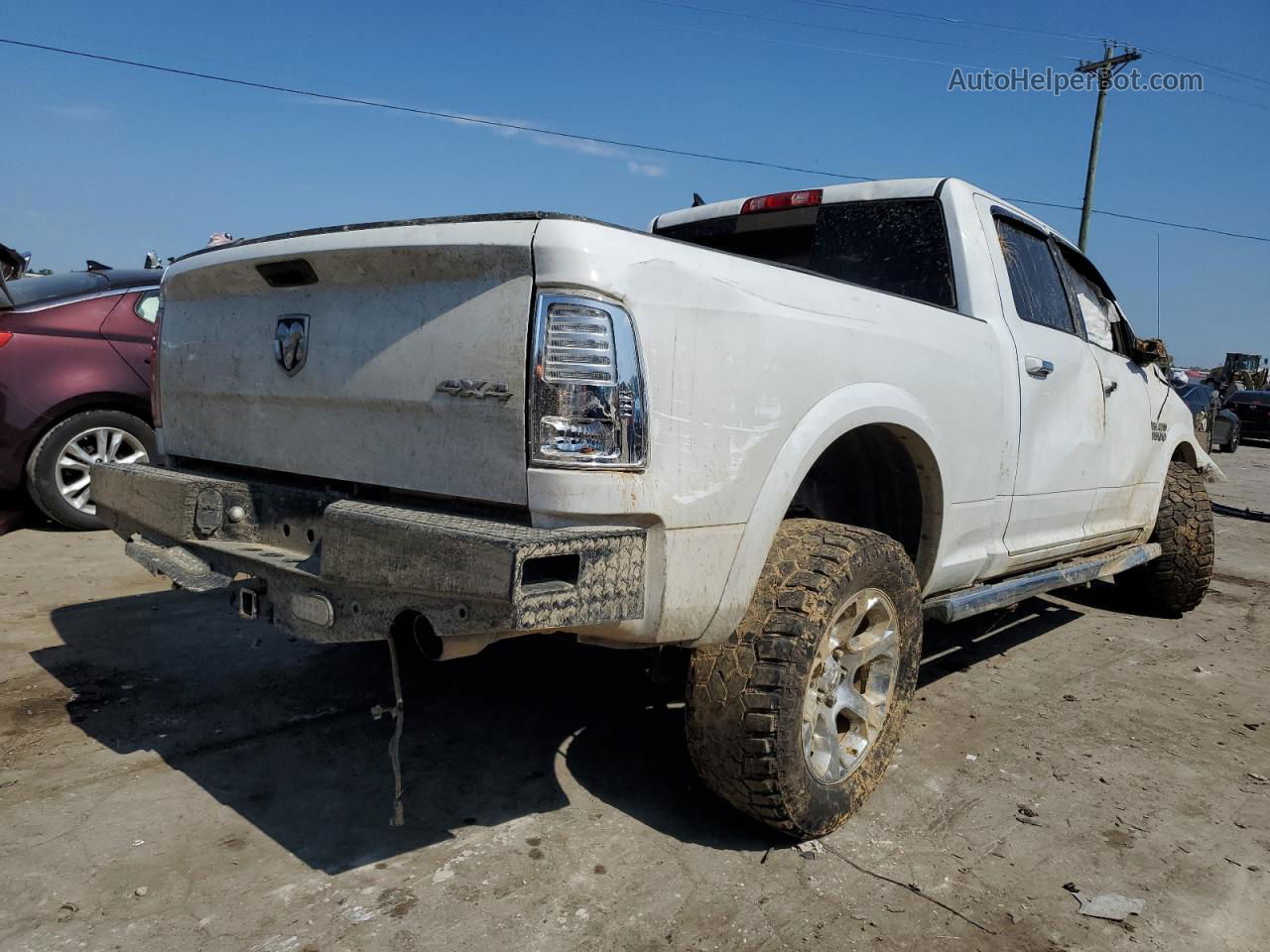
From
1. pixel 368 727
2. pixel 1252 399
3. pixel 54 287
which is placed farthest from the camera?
pixel 1252 399

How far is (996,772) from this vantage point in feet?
10.4

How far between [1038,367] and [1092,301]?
1305 mm

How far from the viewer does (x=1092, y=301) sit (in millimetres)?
4621

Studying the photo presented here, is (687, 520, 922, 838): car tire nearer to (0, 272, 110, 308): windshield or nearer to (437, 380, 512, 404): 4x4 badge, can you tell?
(437, 380, 512, 404): 4x4 badge

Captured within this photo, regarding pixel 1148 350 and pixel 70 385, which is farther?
pixel 70 385

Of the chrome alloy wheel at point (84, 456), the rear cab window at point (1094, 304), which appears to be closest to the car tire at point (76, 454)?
the chrome alloy wheel at point (84, 456)

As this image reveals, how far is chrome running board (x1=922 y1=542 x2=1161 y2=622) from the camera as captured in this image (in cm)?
323

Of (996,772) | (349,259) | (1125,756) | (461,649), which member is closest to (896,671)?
(996,772)

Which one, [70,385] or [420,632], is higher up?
[70,385]

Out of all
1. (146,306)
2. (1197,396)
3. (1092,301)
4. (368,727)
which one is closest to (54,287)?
(146,306)

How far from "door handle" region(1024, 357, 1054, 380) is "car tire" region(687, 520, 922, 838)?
3.95 ft

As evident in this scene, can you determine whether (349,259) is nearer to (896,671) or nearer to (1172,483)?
(896,671)

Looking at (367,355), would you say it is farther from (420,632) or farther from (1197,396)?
(1197,396)

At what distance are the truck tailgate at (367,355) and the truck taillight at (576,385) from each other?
5 cm
